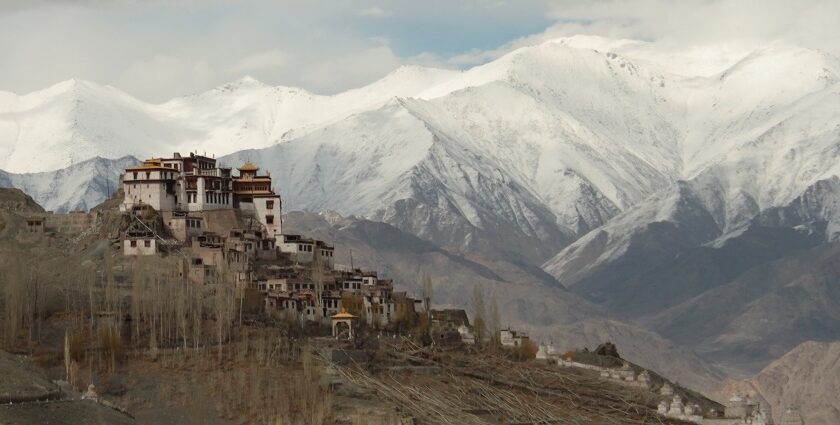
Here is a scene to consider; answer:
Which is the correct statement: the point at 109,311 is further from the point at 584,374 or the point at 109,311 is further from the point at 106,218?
the point at 584,374

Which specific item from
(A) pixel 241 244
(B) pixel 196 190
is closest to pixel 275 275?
(A) pixel 241 244

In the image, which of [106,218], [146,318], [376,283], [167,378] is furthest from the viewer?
[376,283]

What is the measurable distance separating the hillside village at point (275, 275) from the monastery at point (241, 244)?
80 millimetres

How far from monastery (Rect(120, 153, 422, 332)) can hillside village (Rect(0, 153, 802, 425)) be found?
0.08m

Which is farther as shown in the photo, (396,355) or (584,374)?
(584,374)

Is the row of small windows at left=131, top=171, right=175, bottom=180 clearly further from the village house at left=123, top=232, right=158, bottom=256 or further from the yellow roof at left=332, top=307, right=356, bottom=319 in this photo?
the yellow roof at left=332, top=307, right=356, bottom=319

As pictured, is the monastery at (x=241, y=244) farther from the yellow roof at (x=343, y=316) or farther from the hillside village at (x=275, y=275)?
the yellow roof at (x=343, y=316)

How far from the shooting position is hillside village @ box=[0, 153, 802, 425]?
15038 cm

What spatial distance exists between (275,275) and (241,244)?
409cm

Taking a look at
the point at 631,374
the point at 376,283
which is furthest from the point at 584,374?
the point at 376,283

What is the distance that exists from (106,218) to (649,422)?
45498 mm

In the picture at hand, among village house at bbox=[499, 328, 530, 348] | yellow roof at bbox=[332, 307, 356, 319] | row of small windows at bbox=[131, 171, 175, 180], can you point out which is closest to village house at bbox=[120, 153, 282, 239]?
row of small windows at bbox=[131, 171, 175, 180]

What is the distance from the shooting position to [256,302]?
14838 cm

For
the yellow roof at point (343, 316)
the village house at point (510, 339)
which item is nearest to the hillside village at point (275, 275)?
the yellow roof at point (343, 316)
